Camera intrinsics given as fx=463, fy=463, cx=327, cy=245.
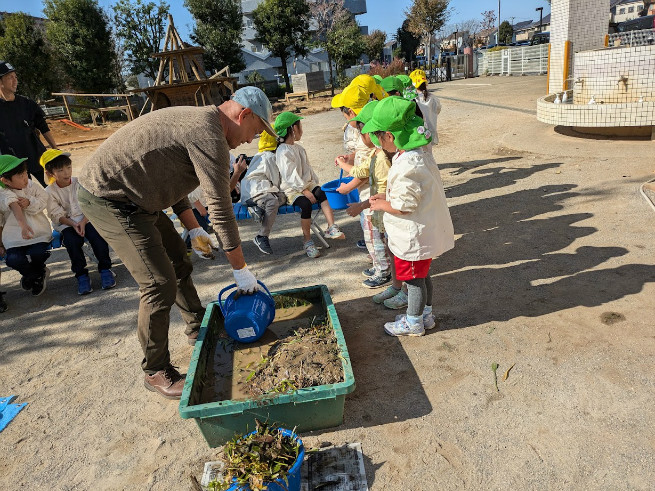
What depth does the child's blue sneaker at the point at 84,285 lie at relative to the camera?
15.3 ft

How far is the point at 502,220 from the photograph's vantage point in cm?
515

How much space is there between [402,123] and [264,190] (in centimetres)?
245

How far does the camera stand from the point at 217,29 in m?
27.2

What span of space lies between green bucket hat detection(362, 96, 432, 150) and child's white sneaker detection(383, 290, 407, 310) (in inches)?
52.5

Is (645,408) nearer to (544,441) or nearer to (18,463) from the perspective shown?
(544,441)

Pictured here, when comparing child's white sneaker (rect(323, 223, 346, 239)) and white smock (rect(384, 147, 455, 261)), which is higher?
white smock (rect(384, 147, 455, 261))

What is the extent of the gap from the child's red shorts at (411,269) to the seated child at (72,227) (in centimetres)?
319

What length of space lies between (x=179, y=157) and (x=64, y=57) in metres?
26.3

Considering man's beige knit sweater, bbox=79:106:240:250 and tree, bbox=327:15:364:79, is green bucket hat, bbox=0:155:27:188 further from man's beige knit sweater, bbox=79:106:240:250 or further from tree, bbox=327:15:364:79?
tree, bbox=327:15:364:79

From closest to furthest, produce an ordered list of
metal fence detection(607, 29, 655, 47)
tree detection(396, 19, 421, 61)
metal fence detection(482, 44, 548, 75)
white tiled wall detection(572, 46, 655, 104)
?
white tiled wall detection(572, 46, 655, 104), metal fence detection(607, 29, 655, 47), metal fence detection(482, 44, 548, 75), tree detection(396, 19, 421, 61)

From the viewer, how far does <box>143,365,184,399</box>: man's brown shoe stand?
288cm

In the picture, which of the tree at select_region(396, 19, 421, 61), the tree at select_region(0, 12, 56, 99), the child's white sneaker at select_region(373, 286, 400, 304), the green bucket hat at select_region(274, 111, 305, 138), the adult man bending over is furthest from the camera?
the tree at select_region(396, 19, 421, 61)

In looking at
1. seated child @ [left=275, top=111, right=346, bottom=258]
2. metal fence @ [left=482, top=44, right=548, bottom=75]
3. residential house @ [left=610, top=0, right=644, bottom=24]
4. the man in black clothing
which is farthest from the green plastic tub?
residential house @ [left=610, top=0, right=644, bottom=24]

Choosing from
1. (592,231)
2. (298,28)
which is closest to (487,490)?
(592,231)
